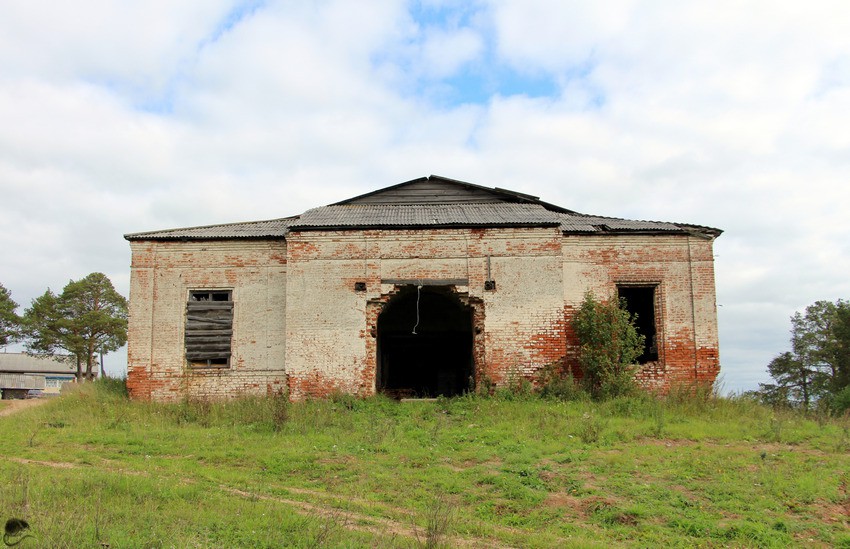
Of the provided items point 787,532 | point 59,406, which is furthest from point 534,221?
point 59,406

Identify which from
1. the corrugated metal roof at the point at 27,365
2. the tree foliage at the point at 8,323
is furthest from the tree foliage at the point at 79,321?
the corrugated metal roof at the point at 27,365

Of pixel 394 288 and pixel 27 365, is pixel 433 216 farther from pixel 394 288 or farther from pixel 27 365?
pixel 27 365

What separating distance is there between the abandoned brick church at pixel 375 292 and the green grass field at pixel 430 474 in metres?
1.43

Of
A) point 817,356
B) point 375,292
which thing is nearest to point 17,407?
point 375,292

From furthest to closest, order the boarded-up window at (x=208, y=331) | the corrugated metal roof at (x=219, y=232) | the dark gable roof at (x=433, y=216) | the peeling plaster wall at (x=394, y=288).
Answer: the corrugated metal roof at (x=219, y=232) → the boarded-up window at (x=208, y=331) → the dark gable roof at (x=433, y=216) → the peeling plaster wall at (x=394, y=288)

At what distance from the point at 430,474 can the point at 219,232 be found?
32.2ft

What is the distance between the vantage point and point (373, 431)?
1184 cm

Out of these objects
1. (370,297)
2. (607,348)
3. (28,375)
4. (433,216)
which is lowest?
(28,375)

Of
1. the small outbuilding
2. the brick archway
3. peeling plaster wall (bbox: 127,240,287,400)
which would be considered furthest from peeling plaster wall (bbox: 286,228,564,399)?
the small outbuilding

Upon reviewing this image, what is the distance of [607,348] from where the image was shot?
48.7 feet

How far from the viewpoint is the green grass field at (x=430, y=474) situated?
7117 millimetres

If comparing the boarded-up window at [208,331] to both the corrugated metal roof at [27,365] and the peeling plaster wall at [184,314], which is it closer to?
the peeling plaster wall at [184,314]

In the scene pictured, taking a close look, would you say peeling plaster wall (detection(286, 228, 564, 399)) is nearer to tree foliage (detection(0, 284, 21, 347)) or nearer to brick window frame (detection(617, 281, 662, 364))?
brick window frame (detection(617, 281, 662, 364))

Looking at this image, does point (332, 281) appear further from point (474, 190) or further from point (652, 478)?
point (652, 478)
